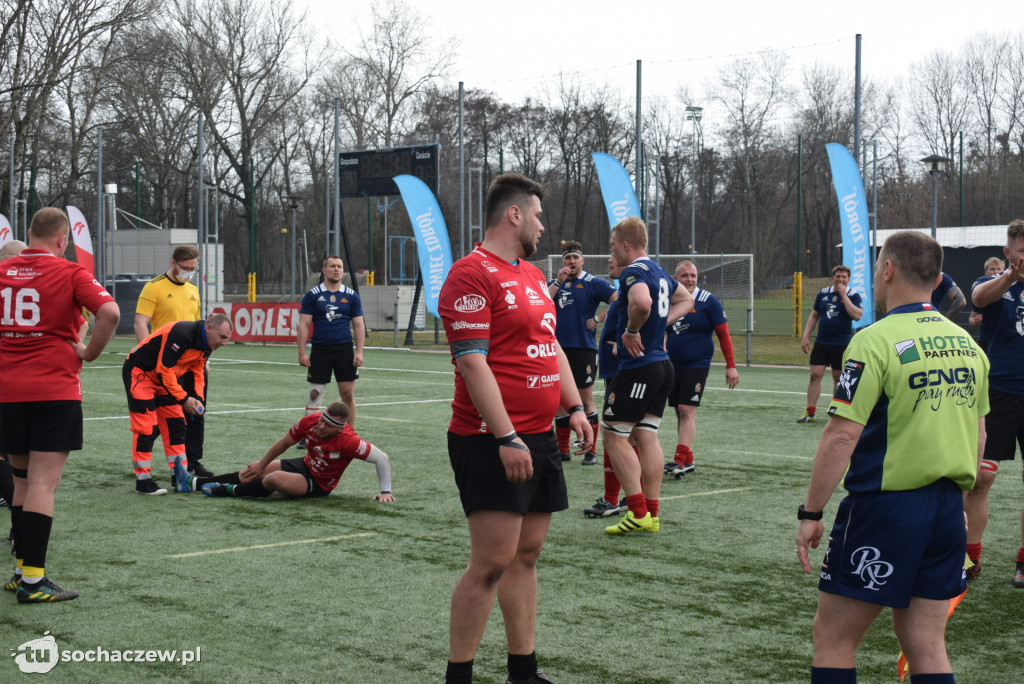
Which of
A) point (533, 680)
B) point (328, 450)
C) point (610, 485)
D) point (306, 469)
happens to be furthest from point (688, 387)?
point (533, 680)

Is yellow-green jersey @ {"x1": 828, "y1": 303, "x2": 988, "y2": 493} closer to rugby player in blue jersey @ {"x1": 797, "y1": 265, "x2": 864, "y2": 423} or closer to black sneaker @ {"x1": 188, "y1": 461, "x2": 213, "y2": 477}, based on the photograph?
black sneaker @ {"x1": 188, "y1": 461, "x2": 213, "y2": 477}

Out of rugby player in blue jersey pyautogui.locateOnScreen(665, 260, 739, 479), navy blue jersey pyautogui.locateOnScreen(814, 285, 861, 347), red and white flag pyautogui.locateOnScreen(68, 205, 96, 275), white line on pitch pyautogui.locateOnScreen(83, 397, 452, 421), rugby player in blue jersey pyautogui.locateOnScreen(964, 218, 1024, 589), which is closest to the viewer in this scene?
rugby player in blue jersey pyautogui.locateOnScreen(964, 218, 1024, 589)

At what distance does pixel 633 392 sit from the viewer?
6910 mm

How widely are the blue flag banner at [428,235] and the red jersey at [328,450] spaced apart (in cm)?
1556

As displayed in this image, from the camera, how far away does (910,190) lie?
4966 centimetres

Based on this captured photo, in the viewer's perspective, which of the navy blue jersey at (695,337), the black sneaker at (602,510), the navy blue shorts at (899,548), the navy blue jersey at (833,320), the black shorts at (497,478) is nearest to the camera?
the navy blue shorts at (899,548)

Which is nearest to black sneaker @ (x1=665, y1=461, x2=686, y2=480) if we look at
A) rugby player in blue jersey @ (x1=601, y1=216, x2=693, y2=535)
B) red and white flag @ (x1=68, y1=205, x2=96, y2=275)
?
rugby player in blue jersey @ (x1=601, y1=216, x2=693, y2=535)

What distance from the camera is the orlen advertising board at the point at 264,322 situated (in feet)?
92.5

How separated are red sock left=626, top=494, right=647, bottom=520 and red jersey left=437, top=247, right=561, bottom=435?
3.01 metres

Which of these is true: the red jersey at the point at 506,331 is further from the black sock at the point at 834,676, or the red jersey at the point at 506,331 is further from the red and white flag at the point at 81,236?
the red and white flag at the point at 81,236

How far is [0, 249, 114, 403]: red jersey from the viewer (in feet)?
17.0

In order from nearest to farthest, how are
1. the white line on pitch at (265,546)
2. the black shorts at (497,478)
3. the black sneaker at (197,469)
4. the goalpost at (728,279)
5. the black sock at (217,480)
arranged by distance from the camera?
the black shorts at (497,478)
the white line on pitch at (265,546)
the black sock at (217,480)
the black sneaker at (197,469)
the goalpost at (728,279)

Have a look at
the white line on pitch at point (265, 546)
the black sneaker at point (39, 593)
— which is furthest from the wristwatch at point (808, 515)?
the white line on pitch at point (265, 546)

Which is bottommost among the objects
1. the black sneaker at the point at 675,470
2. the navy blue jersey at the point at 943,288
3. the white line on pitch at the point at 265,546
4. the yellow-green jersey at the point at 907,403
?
the white line on pitch at the point at 265,546
